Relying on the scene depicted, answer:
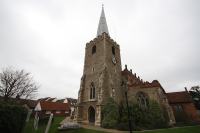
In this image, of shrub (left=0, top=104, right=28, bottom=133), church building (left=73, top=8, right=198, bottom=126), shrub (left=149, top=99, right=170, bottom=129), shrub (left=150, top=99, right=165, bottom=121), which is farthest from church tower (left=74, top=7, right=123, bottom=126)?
shrub (left=0, top=104, right=28, bottom=133)

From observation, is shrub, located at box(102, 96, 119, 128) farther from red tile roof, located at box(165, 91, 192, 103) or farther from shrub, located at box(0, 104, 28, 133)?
red tile roof, located at box(165, 91, 192, 103)

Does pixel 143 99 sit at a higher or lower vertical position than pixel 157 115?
higher

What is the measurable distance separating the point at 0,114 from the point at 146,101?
1994cm

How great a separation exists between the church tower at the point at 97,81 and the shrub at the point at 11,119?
9417 millimetres

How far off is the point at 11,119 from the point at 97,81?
41.3 feet

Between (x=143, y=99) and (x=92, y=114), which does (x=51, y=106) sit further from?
(x=143, y=99)

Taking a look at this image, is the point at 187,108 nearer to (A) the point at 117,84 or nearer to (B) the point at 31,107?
(A) the point at 117,84

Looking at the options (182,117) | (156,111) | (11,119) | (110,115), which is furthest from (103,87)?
(182,117)

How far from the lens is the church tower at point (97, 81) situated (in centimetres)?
1684

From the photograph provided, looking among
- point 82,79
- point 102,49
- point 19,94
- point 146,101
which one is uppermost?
point 102,49

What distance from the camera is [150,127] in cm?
1230

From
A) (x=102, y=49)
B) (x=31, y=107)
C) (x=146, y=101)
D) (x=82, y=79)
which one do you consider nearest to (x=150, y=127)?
(x=146, y=101)

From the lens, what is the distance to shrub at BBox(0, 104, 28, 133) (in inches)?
289

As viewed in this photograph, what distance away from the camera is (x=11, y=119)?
7.75m
